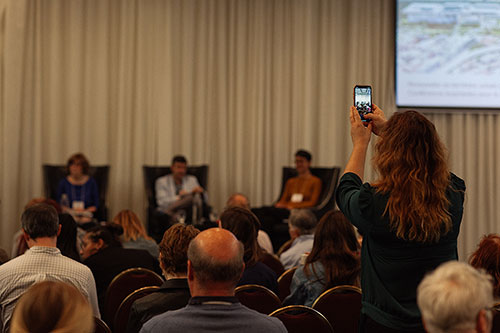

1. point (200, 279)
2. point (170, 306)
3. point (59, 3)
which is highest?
point (59, 3)

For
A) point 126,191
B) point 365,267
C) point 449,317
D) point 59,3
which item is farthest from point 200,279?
point 59,3

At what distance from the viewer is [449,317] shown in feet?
5.09

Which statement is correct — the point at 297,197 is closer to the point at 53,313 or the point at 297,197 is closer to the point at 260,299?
the point at 260,299

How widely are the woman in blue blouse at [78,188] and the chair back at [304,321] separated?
534cm

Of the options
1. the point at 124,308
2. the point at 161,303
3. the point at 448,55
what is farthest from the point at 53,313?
the point at 448,55

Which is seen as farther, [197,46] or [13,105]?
[197,46]

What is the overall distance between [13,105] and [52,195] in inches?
54.9

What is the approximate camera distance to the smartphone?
8.70ft

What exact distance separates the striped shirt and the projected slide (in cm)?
669

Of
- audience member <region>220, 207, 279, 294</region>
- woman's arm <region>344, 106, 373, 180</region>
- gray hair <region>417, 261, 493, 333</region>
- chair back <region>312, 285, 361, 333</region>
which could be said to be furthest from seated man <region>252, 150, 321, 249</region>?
gray hair <region>417, 261, 493, 333</region>

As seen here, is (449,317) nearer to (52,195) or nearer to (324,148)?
(52,195)

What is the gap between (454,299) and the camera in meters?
1.55

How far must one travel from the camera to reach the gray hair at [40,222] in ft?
11.1

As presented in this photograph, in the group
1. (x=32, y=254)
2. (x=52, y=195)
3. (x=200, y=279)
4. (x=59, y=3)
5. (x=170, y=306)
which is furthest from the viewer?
(x=59, y=3)
